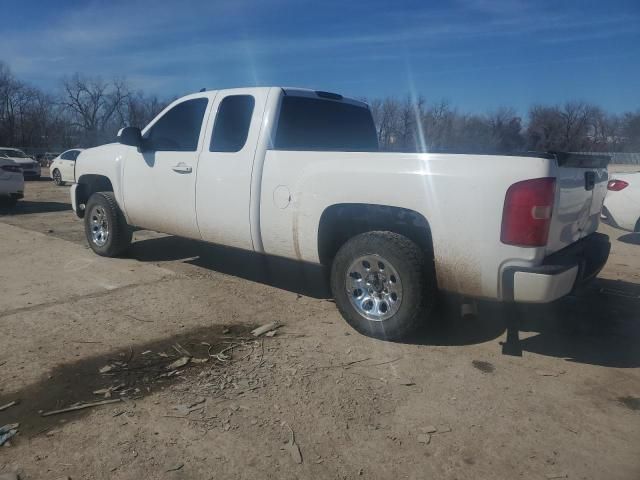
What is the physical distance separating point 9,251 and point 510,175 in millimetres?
7130

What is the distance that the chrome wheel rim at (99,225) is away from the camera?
6738mm

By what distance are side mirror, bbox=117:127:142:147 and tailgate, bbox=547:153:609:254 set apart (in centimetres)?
454

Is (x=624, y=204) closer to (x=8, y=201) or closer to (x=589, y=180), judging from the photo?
(x=589, y=180)

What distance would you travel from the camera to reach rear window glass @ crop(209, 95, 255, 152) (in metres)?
5.19

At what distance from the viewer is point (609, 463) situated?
8.87 ft

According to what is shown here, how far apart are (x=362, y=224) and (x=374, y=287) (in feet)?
1.95

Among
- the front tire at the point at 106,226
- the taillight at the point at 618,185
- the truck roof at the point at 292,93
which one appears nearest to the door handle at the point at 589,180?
the truck roof at the point at 292,93

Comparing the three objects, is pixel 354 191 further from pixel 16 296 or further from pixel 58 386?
pixel 16 296

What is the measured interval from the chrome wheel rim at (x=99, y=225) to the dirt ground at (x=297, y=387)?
1.11 meters

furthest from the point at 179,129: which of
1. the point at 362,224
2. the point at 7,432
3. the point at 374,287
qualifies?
the point at 7,432

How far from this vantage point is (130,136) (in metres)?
5.94

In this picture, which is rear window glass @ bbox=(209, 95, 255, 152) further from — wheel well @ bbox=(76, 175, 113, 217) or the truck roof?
wheel well @ bbox=(76, 175, 113, 217)

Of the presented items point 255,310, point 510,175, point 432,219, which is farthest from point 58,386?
point 510,175

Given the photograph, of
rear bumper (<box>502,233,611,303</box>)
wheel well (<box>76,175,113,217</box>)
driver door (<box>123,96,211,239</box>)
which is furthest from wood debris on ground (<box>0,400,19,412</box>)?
wheel well (<box>76,175,113,217</box>)
